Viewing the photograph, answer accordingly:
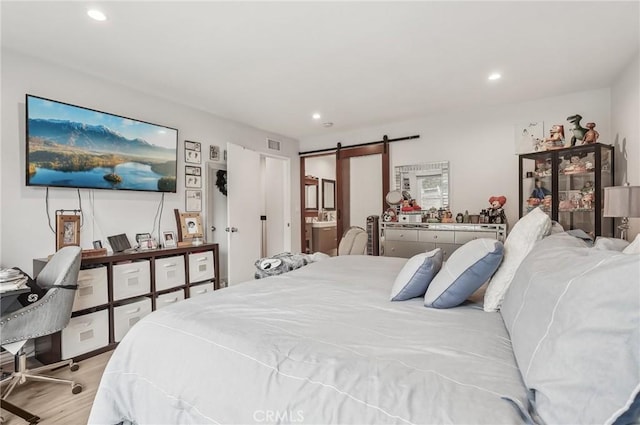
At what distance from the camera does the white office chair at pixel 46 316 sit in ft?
6.25

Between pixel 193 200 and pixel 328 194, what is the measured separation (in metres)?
3.67

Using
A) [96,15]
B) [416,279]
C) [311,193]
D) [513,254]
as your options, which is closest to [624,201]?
[513,254]

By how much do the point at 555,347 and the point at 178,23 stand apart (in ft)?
8.55

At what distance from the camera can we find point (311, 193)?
662 centimetres

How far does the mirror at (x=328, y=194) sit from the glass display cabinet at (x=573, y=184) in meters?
4.08

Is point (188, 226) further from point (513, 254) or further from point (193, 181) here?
point (513, 254)

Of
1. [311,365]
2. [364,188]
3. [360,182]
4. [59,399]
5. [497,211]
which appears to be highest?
[360,182]

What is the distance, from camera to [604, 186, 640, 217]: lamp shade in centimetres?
195

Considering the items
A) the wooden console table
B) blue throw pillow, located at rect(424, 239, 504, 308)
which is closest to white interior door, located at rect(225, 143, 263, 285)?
the wooden console table

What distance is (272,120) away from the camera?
4.46 meters

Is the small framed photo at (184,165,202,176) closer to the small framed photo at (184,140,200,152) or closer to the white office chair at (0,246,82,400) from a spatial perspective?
the small framed photo at (184,140,200,152)

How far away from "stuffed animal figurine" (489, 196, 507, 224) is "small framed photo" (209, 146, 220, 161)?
358 centimetres

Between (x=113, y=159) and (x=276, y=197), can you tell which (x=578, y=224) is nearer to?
(x=276, y=197)

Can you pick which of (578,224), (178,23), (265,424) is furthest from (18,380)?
(578,224)
